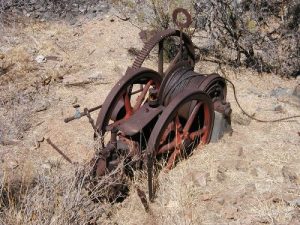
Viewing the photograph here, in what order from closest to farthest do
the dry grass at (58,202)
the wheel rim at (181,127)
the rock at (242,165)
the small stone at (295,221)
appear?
the dry grass at (58,202)
the small stone at (295,221)
the wheel rim at (181,127)
the rock at (242,165)

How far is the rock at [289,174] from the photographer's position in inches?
201

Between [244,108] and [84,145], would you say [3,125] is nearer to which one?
[84,145]

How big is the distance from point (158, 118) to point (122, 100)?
0.53 meters

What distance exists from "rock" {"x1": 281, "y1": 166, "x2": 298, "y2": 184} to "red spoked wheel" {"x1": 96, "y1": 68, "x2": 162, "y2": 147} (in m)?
1.89

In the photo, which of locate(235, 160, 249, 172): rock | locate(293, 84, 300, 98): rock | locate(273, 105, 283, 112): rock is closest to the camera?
locate(235, 160, 249, 172): rock

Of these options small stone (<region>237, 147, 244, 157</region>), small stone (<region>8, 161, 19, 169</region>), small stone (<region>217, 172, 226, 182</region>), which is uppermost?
small stone (<region>237, 147, 244, 157</region>)

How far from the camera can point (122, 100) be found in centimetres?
540

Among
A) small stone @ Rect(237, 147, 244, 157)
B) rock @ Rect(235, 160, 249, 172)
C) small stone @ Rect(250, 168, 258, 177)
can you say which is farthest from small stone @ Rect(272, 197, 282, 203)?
small stone @ Rect(237, 147, 244, 157)

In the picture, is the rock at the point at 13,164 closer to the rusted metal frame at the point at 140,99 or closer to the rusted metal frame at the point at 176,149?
the rusted metal frame at the point at 140,99

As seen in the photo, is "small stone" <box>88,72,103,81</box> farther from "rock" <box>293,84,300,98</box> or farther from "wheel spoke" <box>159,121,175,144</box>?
"rock" <box>293,84,300,98</box>

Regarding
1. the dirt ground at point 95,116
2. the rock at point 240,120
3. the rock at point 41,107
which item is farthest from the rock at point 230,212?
the rock at point 41,107

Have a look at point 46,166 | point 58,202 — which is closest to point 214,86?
point 46,166

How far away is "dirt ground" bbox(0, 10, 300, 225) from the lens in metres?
4.83

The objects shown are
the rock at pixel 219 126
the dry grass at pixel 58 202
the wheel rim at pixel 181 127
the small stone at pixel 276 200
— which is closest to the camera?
the dry grass at pixel 58 202
